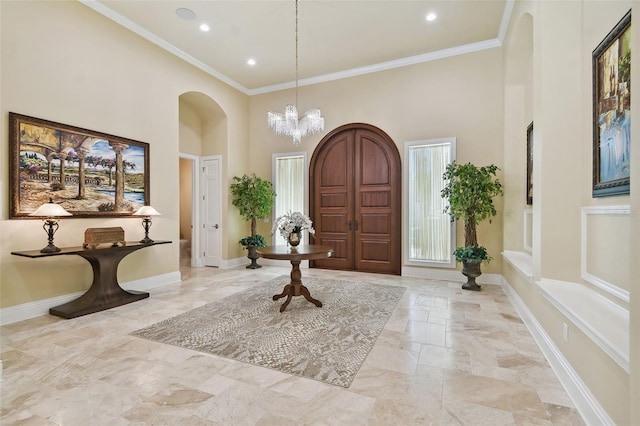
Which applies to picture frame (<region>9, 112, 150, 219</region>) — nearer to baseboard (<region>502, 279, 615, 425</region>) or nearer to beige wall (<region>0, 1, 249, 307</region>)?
beige wall (<region>0, 1, 249, 307</region>)

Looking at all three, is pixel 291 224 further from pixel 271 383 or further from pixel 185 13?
pixel 185 13

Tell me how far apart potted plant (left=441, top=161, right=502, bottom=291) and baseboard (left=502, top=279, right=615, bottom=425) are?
1.50 m

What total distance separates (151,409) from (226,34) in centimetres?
521

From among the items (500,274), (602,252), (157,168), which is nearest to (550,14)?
(602,252)

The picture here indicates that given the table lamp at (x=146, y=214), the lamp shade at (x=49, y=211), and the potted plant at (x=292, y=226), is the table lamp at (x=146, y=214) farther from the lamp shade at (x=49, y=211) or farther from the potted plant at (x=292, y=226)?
the potted plant at (x=292, y=226)

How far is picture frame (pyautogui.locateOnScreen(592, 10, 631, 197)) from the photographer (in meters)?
2.08

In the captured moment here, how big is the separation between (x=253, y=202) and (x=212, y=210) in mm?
1143

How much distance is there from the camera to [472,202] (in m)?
4.70

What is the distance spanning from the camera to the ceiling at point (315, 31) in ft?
13.9

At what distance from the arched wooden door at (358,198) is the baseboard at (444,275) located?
0.24m

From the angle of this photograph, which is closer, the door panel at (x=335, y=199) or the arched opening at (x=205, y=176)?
the door panel at (x=335, y=199)

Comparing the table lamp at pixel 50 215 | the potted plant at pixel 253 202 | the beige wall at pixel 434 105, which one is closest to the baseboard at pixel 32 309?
the table lamp at pixel 50 215

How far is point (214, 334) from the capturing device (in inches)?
121

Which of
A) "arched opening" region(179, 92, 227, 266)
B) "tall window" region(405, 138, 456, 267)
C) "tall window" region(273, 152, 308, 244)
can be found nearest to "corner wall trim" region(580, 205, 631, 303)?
"tall window" region(405, 138, 456, 267)
